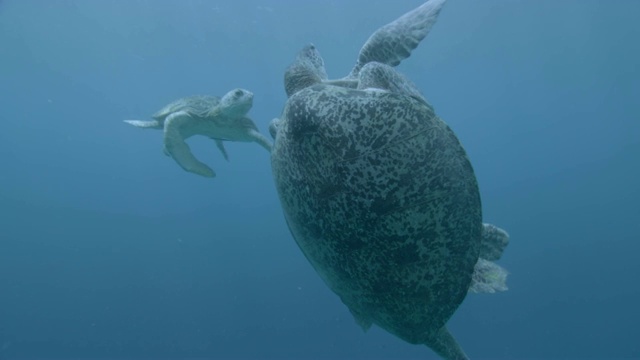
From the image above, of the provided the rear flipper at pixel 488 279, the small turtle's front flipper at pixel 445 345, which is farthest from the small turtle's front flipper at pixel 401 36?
the small turtle's front flipper at pixel 445 345

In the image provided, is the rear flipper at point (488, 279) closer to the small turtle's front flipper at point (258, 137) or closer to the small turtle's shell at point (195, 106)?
the small turtle's front flipper at point (258, 137)

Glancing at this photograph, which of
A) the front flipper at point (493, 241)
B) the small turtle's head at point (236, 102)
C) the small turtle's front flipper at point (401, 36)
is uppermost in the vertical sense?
the small turtle's head at point (236, 102)

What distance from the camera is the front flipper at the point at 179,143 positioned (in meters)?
7.65

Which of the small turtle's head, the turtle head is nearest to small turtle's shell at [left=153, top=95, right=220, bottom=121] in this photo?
the small turtle's head

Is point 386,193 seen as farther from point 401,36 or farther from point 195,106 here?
point 195,106

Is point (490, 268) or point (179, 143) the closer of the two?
point (490, 268)

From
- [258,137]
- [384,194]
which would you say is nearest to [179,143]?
[258,137]

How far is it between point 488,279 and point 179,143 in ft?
20.8

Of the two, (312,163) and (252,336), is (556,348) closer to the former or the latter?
(252,336)

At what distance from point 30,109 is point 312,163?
198 feet

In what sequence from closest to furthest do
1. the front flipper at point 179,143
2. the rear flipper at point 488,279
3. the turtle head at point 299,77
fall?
the turtle head at point 299,77 → the rear flipper at point 488,279 → the front flipper at point 179,143

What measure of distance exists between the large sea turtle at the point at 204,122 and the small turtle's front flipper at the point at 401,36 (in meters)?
Answer: 3.44

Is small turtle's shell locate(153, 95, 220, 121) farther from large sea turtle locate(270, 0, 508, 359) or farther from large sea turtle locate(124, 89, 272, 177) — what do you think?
large sea turtle locate(270, 0, 508, 359)

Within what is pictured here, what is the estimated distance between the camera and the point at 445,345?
3227mm
